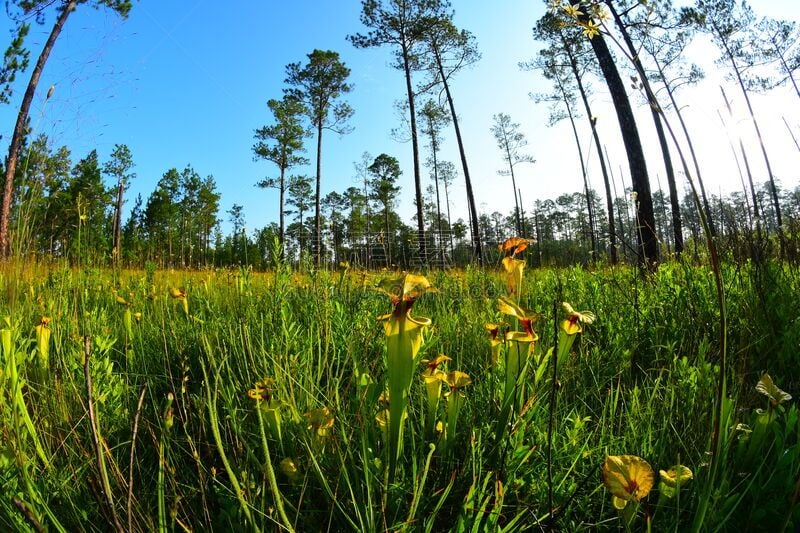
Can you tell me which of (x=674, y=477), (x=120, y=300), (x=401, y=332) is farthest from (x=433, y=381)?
(x=120, y=300)

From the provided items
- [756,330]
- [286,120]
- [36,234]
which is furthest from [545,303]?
[286,120]

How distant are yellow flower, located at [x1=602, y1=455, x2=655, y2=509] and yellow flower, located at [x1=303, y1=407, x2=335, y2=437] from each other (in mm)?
531

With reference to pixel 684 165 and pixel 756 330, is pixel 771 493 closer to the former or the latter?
pixel 684 165

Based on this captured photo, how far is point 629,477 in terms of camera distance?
616 millimetres

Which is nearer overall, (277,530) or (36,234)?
(277,530)

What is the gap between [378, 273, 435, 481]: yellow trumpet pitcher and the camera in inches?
29.0

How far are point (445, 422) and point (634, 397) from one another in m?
0.62

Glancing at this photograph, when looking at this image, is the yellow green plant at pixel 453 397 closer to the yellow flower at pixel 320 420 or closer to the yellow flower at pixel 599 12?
the yellow flower at pixel 320 420

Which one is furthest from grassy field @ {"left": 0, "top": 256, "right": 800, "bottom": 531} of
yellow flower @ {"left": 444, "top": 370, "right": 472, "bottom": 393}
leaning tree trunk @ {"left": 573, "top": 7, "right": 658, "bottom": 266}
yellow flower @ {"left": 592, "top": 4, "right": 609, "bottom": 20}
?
leaning tree trunk @ {"left": 573, "top": 7, "right": 658, "bottom": 266}

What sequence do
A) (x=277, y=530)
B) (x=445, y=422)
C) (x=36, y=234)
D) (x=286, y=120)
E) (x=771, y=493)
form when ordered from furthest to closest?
(x=286, y=120) → (x=36, y=234) → (x=445, y=422) → (x=771, y=493) → (x=277, y=530)

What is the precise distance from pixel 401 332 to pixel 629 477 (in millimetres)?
425

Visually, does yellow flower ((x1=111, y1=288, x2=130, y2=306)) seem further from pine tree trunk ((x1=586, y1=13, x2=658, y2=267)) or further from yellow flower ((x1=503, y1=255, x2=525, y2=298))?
pine tree trunk ((x1=586, y1=13, x2=658, y2=267))

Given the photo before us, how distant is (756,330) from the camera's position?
74.0 inches

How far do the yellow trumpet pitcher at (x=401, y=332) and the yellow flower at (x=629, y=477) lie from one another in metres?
0.35
